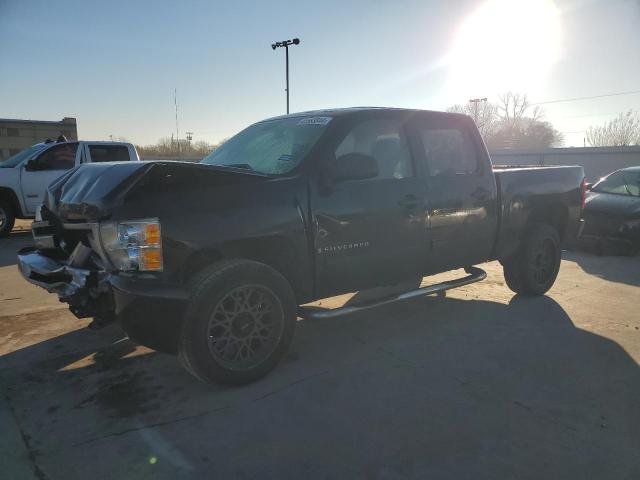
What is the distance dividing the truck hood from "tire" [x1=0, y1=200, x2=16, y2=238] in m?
7.85

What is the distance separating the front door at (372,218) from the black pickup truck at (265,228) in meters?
0.01

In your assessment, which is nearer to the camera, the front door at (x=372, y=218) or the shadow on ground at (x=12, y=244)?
the front door at (x=372, y=218)

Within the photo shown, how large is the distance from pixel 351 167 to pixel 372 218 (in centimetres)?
48

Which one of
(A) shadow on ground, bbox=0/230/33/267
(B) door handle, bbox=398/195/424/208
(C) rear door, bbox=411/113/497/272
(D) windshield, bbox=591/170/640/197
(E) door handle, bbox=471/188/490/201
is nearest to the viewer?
(B) door handle, bbox=398/195/424/208

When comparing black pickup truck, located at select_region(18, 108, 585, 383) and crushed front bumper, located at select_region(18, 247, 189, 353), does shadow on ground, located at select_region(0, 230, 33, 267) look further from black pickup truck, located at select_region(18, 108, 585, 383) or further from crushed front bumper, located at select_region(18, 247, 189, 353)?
crushed front bumper, located at select_region(18, 247, 189, 353)

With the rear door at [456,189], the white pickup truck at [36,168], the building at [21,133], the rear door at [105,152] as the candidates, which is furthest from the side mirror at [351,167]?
the building at [21,133]

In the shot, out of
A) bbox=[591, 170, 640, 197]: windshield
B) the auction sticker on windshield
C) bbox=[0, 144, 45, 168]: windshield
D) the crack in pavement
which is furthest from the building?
the crack in pavement

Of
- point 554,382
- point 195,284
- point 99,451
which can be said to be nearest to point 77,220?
point 195,284

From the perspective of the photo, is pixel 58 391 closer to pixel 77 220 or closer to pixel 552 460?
pixel 77 220

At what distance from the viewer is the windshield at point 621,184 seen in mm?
8719

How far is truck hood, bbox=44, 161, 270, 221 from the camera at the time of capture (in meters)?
2.82

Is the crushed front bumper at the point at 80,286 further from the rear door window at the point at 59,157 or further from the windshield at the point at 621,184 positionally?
the windshield at the point at 621,184

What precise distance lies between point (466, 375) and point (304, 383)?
114 centimetres

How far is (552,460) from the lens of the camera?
7.73 ft
